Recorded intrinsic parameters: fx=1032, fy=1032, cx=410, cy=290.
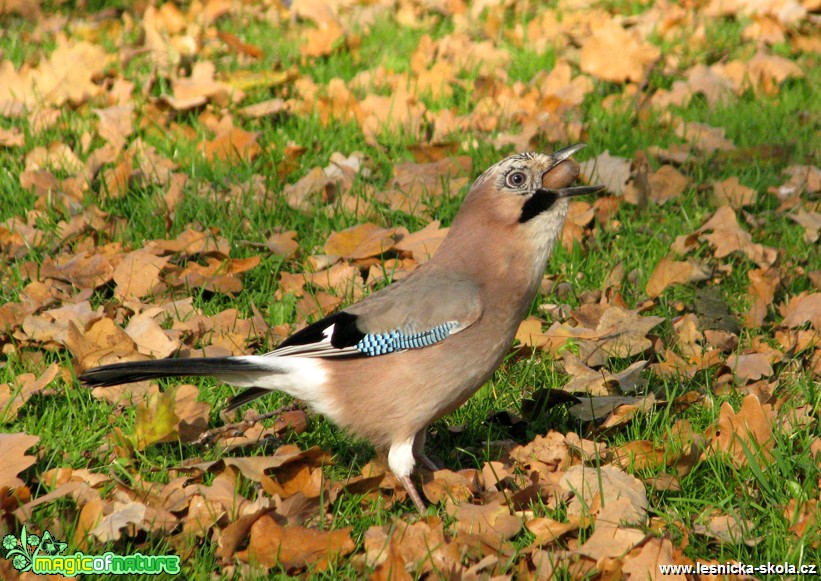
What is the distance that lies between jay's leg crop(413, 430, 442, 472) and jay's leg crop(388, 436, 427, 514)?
7 cm

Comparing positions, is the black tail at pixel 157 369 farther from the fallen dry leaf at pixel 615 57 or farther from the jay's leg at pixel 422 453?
the fallen dry leaf at pixel 615 57

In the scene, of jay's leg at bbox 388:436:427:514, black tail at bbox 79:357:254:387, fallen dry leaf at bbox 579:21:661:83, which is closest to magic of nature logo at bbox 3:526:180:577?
black tail at bbox 79:357:254:387

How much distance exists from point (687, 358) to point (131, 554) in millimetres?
2496

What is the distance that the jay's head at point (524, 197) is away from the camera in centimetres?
388

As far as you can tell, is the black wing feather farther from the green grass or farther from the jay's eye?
the jay's eye

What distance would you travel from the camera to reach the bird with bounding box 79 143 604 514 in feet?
12.0

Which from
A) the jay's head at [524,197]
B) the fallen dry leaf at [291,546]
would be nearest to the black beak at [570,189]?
the jay's head at [524,197]

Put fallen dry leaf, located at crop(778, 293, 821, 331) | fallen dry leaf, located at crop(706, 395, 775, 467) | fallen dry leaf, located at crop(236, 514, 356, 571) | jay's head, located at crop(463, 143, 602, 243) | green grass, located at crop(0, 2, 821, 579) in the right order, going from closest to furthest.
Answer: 1. fallen dry leaf, located at crop(236, 514, 356, 571)
2. green grass, located at crop(0, 2, 821, 579)
3. fallen dry leaf, located at crop(706, 395, 775, 467)
4. jay's head, located at crop(463, 143, 602, 243)
5. fallen dry leaf, located at crop(778, 293, 821, 331)

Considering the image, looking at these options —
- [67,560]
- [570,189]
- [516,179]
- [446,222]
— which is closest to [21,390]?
[67,560]

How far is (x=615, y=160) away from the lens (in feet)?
18.9

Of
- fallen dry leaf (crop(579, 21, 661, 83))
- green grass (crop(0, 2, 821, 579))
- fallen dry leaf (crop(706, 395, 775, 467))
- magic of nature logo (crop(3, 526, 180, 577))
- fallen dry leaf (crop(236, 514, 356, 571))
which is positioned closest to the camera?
magic of nature logo (crop(3, 526, 180, 577))

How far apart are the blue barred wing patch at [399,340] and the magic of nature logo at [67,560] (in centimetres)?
102

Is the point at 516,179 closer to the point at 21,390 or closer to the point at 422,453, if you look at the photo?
the point at 422,453

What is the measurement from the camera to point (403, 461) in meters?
3.72
